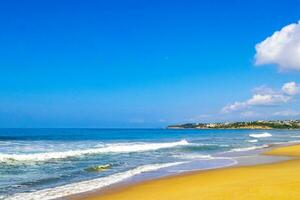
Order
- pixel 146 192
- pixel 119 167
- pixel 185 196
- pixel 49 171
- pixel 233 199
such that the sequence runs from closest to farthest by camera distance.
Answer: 1. pixel 233 199
2. pixel 185 196
3. pixel 146 192
4. pixel 49 171
5. pixel 119 167

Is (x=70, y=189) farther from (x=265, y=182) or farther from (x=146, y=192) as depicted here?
(x=265, y=182)

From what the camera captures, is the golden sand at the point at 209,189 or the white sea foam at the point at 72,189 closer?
the golden sand at the point at 209,189

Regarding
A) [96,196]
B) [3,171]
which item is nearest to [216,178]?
[96,196]

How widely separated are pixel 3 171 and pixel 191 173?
916 centimetres

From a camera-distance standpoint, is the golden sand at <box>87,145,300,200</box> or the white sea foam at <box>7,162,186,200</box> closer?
the golden sand at <box>87,145,300,200</box>

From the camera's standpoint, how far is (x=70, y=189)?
15227 mm

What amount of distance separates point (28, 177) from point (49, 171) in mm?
2482

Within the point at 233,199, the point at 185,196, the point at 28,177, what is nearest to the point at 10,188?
the point at 28,177

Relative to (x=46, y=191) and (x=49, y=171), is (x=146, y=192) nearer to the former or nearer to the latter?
(x=46, y=191)

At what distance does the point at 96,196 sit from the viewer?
45.1 feet

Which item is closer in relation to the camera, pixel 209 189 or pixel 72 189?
pixel 209 189

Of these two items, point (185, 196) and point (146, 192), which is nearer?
point (185, 196)

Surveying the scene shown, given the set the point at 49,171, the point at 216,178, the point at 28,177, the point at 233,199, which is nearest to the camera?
the point at 233,199

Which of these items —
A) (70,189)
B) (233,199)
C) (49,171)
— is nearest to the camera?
(233,199)
